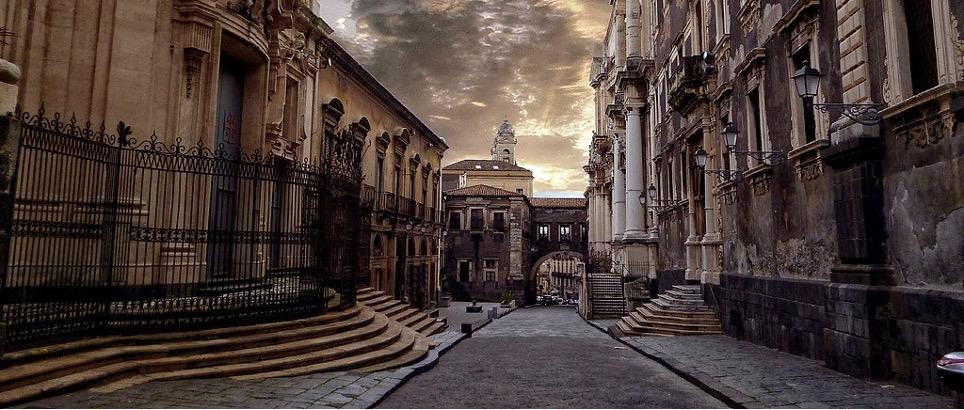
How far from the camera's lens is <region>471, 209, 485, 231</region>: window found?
1916 inches

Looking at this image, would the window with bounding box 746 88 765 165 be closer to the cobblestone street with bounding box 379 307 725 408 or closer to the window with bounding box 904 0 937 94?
the window with bounding box 904 0 937 94

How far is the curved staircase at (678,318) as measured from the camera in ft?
47.3

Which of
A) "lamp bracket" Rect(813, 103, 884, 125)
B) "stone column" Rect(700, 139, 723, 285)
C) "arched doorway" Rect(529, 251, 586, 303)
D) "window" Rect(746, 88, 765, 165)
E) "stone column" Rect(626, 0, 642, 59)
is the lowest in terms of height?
"arched doorway" Rect(529, 251, 586, 303)

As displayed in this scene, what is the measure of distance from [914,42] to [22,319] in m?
11.7

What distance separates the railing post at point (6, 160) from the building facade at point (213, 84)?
1.85 metres

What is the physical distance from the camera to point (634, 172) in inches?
1045

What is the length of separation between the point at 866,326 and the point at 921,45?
148 inches

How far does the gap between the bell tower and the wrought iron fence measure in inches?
2456

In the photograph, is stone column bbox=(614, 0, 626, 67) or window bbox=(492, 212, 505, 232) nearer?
stone column bbox=(614, 0, 626, 67)

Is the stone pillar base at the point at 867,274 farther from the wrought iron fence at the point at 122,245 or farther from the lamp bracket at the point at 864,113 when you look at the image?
the wrought iron fence at the point at 122,245

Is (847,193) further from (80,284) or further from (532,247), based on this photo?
(532,247)

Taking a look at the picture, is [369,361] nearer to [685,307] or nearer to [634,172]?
[685,307]

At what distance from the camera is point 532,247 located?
2087 inches

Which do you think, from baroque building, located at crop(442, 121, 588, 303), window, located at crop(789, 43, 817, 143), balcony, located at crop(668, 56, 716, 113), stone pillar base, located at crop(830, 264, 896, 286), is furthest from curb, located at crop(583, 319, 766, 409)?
baroque building, located at crop(442, 121, 588, 303)
